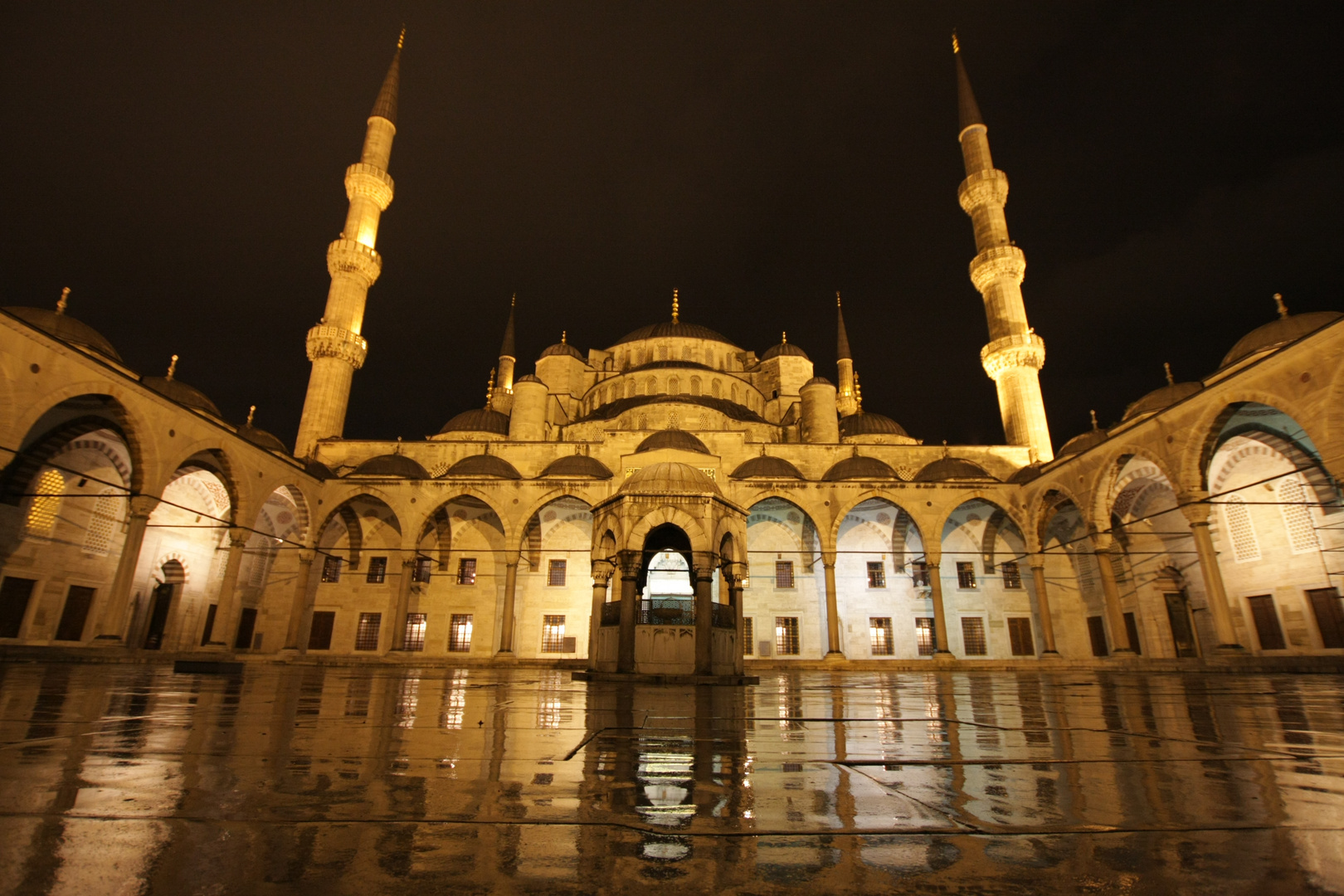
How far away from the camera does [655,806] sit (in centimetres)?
169

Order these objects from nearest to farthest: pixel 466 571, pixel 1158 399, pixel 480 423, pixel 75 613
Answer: pixel 75 613 → pixel 1158 399 → pixel 466 571 → pixel 480 423

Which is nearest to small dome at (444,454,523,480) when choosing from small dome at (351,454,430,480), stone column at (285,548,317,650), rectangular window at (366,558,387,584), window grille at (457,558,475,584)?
small dome at (351,454,430,480)

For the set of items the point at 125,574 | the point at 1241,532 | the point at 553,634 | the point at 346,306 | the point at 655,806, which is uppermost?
the point at 346,306

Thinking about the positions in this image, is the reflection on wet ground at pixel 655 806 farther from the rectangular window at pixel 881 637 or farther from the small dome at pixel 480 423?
the small dome at pixel 480 423

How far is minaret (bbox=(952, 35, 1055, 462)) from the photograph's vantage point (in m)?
23.9

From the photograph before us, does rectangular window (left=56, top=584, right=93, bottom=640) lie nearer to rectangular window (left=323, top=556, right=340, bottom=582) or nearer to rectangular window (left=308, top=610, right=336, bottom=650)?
rectangular window (left=308, top=610, right=336, bottom=650)

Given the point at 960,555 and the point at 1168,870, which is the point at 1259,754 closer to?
the point at 1168,870

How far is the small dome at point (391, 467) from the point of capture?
Result: 21045mm

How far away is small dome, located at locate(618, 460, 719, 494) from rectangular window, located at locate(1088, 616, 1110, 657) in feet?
57.4

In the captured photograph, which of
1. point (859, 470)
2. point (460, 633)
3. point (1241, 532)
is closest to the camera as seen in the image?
point (1241, 532)

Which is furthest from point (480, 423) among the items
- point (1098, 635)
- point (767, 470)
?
point (1098, 635)

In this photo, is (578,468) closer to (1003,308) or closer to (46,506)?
(46,506)

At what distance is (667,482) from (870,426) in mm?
21019

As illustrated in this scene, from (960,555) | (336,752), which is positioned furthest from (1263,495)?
(336,752)
